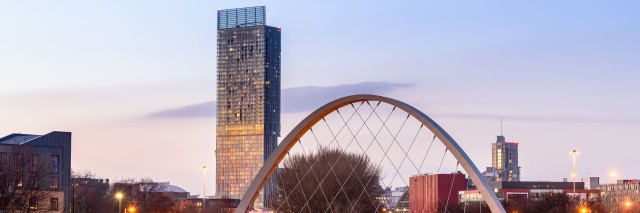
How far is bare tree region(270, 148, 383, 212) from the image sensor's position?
87500 mm

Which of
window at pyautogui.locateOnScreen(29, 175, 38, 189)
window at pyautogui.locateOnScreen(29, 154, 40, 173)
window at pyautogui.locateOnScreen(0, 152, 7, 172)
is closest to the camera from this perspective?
window at pyautogui.locateOnScreen(0, 152, 7, 172)

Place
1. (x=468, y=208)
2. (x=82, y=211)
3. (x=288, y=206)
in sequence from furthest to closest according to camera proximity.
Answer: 1. (x=468, y=208)
2. (x=82, y=211)
3. (x=288, y=206)

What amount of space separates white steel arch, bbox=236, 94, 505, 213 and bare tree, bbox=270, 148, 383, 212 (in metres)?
31.4

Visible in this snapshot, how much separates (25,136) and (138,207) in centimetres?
2673

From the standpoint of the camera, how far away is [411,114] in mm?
47094

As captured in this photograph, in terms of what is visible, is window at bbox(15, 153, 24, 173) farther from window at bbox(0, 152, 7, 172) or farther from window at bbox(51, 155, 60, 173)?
window at bbox(51, 155, 60, 173)

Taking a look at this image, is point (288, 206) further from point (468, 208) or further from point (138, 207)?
point (468, 208)

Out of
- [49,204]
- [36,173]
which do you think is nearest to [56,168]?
[49,204]

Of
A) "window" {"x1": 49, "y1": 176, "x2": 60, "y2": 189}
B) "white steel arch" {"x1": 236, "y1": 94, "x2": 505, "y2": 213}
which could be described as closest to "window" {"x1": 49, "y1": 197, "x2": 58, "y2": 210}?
"window" {"x1": 49, "y1": 176, "x2": 60, "y2": 189}

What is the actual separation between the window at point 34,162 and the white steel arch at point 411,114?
94.4 ft

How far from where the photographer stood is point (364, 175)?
92375 millimetres

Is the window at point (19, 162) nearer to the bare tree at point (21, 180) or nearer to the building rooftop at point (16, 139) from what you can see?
the bare tree at point (21, 180)

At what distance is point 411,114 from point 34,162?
41671 millimetres

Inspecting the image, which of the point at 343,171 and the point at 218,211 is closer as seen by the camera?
the point at 343,171
